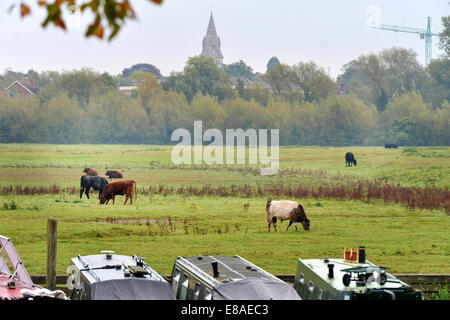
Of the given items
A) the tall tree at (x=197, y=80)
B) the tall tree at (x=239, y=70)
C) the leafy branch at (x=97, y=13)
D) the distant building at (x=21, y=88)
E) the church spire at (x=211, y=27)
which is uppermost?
the church spire at (x=211, y=27)

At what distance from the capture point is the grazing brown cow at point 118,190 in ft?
102

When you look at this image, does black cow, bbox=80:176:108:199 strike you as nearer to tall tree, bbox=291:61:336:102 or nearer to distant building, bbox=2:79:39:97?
distant building, bbox=2:79:39:97

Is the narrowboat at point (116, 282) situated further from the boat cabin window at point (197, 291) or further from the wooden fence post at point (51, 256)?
the wooden fence post at point (51, 256)

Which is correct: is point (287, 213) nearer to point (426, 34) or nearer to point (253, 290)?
point (426, 34)

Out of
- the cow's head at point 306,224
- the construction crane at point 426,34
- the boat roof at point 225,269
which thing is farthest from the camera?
the construction crane at point 426,34

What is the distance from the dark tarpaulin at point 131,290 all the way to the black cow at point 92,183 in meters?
20.8

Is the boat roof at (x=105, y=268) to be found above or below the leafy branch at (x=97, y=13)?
below

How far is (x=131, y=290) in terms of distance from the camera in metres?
11.2

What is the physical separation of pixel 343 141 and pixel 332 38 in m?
4.70

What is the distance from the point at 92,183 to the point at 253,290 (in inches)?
875

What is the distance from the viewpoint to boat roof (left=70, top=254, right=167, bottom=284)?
11.7 metres

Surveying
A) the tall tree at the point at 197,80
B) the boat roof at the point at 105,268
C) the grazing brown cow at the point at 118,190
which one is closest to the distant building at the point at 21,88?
the tall tree at the point at 197,80

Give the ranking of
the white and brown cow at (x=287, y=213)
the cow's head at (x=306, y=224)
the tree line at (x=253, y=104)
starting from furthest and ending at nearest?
the tree line at (x=253, y=104) → the cow's head at (x=306, y=224) → the white and brown cow at (x=287, y=213)
